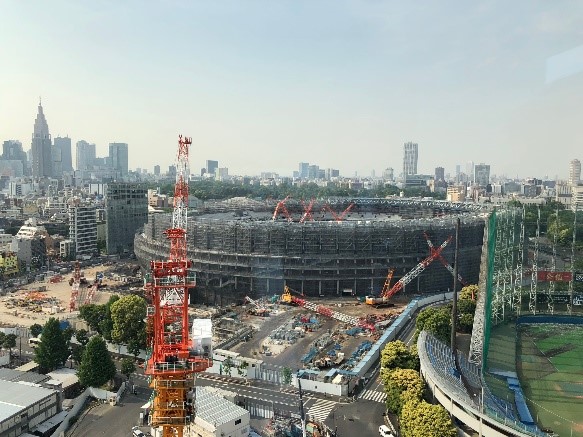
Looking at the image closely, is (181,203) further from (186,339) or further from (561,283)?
(561,283)

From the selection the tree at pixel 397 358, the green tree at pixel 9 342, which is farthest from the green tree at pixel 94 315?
the tree at pixel 397 358

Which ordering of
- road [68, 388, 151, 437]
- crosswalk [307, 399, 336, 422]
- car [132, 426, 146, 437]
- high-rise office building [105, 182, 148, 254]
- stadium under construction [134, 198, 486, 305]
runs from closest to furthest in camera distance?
car [132, 426, 146, 437], road [68, 388, 151, 437], crosswalk [307, 399, 336, 422], stadium under construction [134, 198, 486, 305], high-rise office building [105, 182, 148, 254]

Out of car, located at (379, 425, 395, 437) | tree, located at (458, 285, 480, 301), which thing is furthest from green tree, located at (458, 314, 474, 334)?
car, located at (379, 425, 395, 437)

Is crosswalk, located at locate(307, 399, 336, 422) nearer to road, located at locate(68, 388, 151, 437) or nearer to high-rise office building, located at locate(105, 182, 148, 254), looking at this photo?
road, located at locate(68, 388, 151, 437)

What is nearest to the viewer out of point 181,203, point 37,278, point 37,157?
point 181,203

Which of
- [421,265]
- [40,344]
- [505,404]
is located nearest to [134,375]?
[40,344]

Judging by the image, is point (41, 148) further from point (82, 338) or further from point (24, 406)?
point (24, 406)
